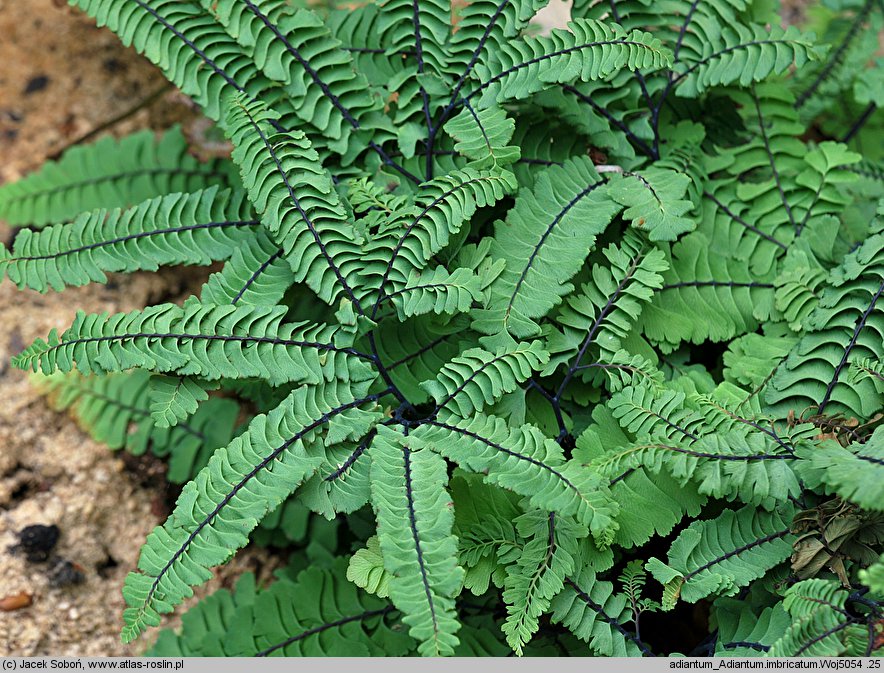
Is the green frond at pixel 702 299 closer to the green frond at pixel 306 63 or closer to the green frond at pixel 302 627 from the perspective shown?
the green frond at pixel 306 63

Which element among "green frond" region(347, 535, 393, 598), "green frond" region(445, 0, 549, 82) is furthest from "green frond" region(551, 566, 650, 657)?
"green frond" region(445, 0, 549, 82)

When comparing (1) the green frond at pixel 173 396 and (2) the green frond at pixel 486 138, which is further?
(2) the green frond at pixel 486 138

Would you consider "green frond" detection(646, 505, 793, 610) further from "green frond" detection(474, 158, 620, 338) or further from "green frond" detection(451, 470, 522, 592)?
"green frond" detection(474, 158, 620, 338)

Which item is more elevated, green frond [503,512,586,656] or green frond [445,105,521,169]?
green frond [445,105,521,169]

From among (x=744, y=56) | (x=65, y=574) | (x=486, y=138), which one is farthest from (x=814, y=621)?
(x=65, y=574)

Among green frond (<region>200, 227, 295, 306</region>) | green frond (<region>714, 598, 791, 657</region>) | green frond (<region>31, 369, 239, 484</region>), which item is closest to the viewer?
green frond (<region>714, 598, 791, 657</region>)

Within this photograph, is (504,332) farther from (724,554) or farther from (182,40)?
(182,40)

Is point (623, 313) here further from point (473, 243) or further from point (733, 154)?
point (733, 154)

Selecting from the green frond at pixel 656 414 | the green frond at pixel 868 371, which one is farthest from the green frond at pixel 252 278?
the green frond at pixel 868 371
